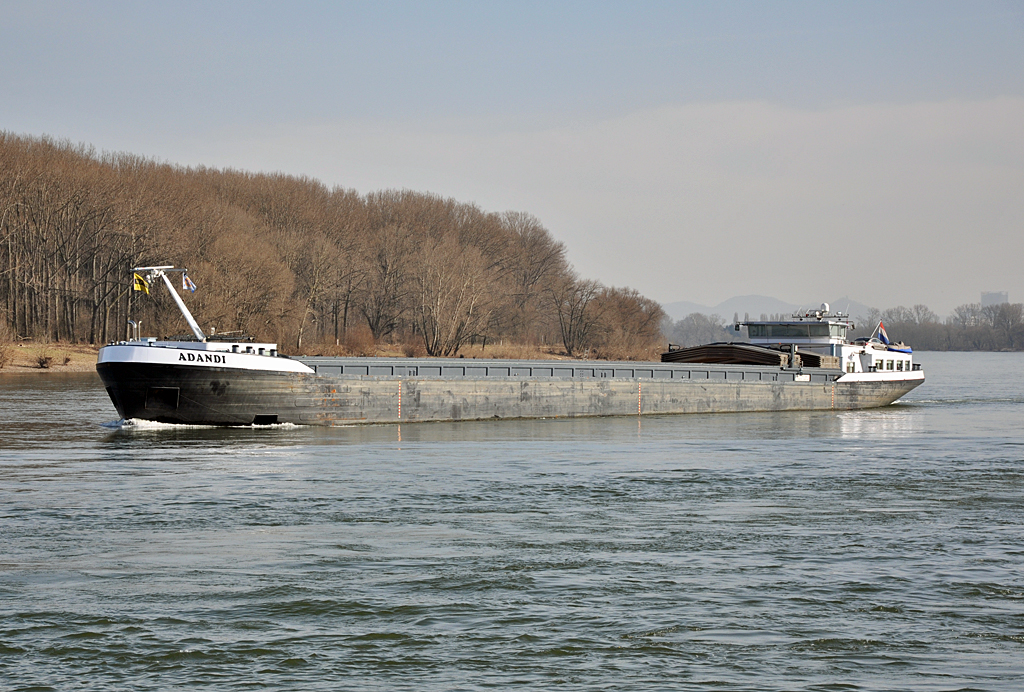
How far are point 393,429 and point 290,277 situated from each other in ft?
133

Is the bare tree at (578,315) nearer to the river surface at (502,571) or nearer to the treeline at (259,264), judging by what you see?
the treeline at (259,264)

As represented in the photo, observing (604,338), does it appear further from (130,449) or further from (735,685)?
(735,685)

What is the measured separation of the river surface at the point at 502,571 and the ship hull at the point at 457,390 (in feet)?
13.7

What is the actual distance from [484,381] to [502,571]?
22.9m

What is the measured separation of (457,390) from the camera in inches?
1350

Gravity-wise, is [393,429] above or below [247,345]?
below

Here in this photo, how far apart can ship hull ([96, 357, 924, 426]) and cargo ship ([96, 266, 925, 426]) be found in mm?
41

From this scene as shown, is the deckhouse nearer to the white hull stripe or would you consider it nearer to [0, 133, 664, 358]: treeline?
the white hull stripe

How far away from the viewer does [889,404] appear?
162 feet

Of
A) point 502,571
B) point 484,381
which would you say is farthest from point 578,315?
point 502,571

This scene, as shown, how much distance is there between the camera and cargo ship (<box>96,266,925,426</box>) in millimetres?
28688

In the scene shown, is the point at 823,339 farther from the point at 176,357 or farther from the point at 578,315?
the point at 578,315

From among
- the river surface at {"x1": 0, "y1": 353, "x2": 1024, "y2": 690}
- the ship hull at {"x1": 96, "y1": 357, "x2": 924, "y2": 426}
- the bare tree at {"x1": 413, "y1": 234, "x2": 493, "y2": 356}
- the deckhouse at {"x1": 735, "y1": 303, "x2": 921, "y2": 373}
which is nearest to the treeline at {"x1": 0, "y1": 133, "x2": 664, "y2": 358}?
the bare tree at {"x1": 413, "y1": 234, "x2": 493, "y2": 356}

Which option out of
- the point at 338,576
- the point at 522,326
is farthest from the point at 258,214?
the point at 338,576
